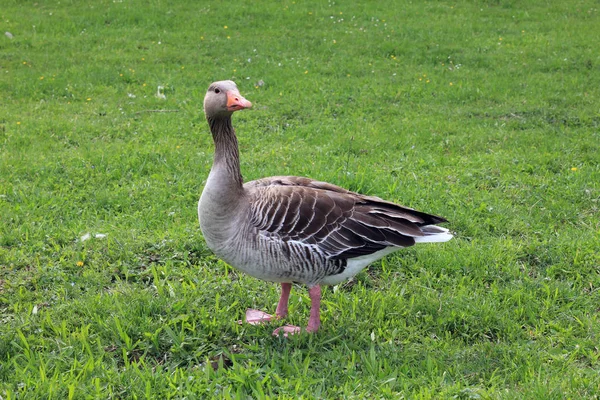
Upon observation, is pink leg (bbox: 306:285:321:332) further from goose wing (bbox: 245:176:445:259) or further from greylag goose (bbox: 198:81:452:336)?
goose wing (bbox: 245:176:445:259)

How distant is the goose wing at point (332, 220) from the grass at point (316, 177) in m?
0.58

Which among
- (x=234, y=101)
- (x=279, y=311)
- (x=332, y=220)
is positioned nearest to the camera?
(x=234, y=101)

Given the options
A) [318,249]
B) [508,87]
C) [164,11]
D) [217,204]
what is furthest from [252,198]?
[164,11]

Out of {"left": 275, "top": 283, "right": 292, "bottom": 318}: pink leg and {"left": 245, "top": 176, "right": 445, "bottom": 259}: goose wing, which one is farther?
{"left": 275, "top": 283, "right": 292, "bottom": 318}: pink leg

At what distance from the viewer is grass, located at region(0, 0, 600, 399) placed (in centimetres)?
359

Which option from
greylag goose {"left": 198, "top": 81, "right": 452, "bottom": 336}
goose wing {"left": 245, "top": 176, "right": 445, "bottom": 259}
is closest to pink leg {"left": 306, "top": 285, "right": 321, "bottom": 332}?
greylag goose {"left": 198, "top": 81, "right": 452, "bottom": 336}

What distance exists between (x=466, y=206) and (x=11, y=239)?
4.11m

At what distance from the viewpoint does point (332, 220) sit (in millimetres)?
3885

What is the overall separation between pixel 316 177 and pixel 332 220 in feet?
7.35

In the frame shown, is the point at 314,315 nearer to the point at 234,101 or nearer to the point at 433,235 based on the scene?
the point at 433,235

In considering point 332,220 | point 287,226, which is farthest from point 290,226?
point 332,220

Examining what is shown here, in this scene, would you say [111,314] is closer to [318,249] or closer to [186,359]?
[186,359]

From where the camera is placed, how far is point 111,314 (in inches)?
157

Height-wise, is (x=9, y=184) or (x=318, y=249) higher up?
(x=318, y=249)
